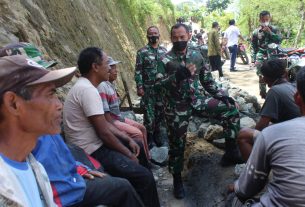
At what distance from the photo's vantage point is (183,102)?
4125mm

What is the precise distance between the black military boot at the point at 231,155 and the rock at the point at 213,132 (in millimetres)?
753

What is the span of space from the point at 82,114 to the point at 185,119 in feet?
4.55

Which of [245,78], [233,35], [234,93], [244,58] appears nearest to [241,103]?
[234,93]

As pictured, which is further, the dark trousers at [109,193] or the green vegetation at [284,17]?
the green vegetation at [284,17]

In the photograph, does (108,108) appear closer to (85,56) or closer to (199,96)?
(85,56)

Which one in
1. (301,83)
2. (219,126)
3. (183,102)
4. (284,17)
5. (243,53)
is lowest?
(243,53)

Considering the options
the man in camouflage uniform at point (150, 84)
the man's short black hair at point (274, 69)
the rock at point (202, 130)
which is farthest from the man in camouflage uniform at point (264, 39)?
the man's short black hair at point (274, 69)

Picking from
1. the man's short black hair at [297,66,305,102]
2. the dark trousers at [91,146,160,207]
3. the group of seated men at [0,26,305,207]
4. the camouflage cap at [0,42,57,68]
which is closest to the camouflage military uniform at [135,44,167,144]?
the group of seated men at [0,26,305,207]

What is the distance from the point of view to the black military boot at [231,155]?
4.25 meters

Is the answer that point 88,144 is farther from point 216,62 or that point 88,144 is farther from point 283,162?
point 216,62

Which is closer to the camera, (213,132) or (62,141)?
(62,141)

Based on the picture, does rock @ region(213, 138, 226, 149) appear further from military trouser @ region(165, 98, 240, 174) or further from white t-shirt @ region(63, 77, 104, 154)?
white t-shirt @ region(63, 77, 104, 154)

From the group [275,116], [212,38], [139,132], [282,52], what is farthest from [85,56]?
[212,38]

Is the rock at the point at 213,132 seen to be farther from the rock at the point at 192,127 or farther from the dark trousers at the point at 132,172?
the dark trousers at the point at 132,172
